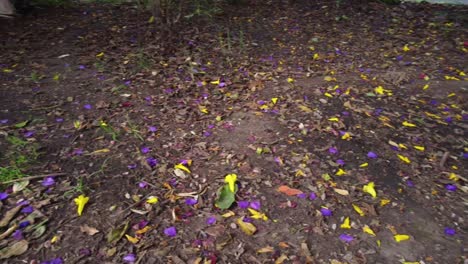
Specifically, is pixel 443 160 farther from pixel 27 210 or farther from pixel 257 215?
pixel 27 210

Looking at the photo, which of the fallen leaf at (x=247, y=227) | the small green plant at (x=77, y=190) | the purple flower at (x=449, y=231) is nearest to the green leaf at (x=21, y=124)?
the small green plant at (x=77, y=190)

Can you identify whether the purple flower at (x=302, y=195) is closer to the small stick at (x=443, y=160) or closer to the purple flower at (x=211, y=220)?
the purple flower at (x=211, y=220)

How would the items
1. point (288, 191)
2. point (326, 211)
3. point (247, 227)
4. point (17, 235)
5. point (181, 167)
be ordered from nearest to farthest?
point (17, 235) < point (247, 227) < point (326, 211) < point (288, 191) < point (181, 167)

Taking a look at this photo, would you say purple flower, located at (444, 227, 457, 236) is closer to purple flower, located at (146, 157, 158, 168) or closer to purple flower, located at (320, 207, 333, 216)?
purple flower, located at (320, 207, 333, 216)

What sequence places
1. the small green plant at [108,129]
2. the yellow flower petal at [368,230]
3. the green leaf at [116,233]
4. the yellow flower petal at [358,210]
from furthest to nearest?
the small green plant at [108,129] < the yellow flower petal at [358,210] < the yellow flower petal at [368,230] < the green leaf at [116,233]

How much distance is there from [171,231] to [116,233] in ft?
0.85

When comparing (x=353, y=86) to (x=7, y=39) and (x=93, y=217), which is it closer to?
(x=93, y=217)

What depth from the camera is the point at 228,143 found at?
2359mm

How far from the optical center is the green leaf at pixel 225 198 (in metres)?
1.89

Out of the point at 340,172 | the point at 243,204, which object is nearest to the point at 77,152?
the point at 243,204

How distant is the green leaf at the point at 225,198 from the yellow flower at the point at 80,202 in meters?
0.68

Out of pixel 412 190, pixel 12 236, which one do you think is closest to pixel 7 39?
pixel 12 236

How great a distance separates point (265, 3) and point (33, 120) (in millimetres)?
3407

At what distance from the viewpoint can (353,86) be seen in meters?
3.07
